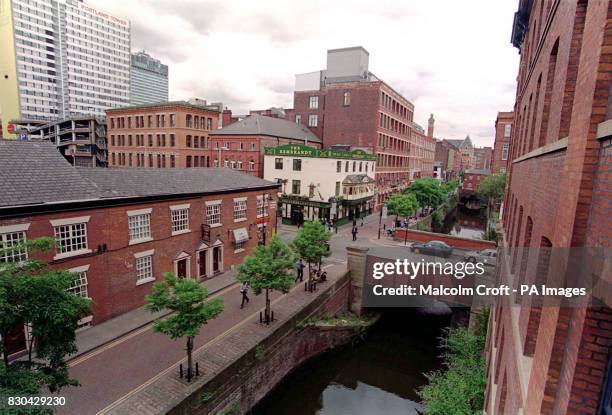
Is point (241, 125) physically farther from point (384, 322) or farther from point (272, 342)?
point (272, 342)

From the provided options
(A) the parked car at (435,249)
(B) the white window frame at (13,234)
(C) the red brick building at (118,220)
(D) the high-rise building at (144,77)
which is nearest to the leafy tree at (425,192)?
(A) the parked car at (435,249)

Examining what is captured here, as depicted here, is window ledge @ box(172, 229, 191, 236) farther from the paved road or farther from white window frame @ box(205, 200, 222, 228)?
the paved road

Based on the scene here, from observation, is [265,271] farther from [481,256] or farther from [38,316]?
[481,256]

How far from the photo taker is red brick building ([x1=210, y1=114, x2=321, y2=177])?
158 ft

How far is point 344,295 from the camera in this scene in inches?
971

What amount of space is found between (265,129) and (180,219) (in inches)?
1210

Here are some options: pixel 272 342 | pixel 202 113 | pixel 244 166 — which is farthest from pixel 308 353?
pixel 202 113

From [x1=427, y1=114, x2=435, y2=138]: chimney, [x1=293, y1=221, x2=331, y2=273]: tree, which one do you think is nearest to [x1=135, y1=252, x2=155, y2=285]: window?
[x1=293, y1=221, x2=331, y2=273]: tree

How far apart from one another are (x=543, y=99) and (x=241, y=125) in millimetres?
46827

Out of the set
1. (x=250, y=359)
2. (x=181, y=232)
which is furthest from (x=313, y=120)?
(x=250, y=359)

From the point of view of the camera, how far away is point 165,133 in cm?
5538

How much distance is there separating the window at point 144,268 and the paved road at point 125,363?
3.13 meters

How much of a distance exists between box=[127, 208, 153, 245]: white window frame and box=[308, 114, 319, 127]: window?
151 ft

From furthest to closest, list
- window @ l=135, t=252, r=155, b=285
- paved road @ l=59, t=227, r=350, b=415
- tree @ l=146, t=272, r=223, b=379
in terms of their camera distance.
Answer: window @ l=135, t=252, r=155, b=285
tree @ l=146, t=272, r=223, b=379
paved road @ l=59, t=227, r=350, b=415
